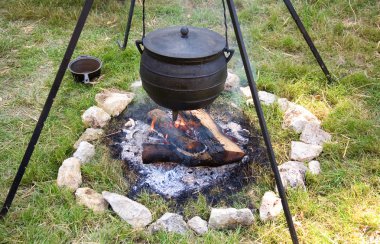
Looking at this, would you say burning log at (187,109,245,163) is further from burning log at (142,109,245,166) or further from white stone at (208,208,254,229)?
white stone at (208,208,254,229)

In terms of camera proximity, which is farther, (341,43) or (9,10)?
(9,10)

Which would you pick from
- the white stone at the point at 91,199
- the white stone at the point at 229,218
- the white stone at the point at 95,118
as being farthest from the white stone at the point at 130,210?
the white stone at the point at 95,118

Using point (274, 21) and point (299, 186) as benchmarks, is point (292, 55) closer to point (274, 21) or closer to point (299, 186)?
point (274, 21)

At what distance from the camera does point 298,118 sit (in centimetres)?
324

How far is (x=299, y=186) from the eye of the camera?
2623mm

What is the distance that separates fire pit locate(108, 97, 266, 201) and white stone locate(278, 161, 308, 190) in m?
0.21

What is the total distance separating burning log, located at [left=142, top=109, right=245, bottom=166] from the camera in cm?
279

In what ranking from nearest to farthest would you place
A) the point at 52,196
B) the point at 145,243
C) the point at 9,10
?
1. the point at 145,243
2. the point at 52,196
3. the point at 9,10

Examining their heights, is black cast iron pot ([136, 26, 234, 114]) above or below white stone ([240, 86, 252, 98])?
above

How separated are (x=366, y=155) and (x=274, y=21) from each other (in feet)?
8.45

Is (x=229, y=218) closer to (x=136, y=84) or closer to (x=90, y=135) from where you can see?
(x=90, y=135)

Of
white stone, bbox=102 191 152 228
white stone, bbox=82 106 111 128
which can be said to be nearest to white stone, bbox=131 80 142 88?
white stone, bbox=82 106 111 128

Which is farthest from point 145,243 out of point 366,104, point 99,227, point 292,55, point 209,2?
point 209,2

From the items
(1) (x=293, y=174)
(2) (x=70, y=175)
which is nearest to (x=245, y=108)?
(1) (x=293, y=174)
